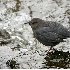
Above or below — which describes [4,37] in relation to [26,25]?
below

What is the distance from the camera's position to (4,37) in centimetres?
1015

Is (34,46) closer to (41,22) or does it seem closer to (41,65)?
(41,22)

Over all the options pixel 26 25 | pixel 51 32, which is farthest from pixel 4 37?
pixel 51 32

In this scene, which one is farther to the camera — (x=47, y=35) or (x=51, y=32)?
(x=47, y=35)

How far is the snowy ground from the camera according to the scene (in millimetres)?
7844

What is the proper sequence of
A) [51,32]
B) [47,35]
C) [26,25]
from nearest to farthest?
[51,32] → [47,35] → [26,25]

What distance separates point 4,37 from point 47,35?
254 cm

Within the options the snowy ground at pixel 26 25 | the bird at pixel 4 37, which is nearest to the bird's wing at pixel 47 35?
the snowy ground at pixel 26 25

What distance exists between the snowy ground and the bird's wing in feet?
1.47

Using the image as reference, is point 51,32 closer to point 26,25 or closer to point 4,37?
point 4,37

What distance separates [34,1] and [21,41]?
130 inches

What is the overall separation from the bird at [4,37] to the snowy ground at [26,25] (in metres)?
0.14

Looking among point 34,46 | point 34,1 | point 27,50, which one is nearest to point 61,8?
point 34,1

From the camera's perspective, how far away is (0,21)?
11.2m
